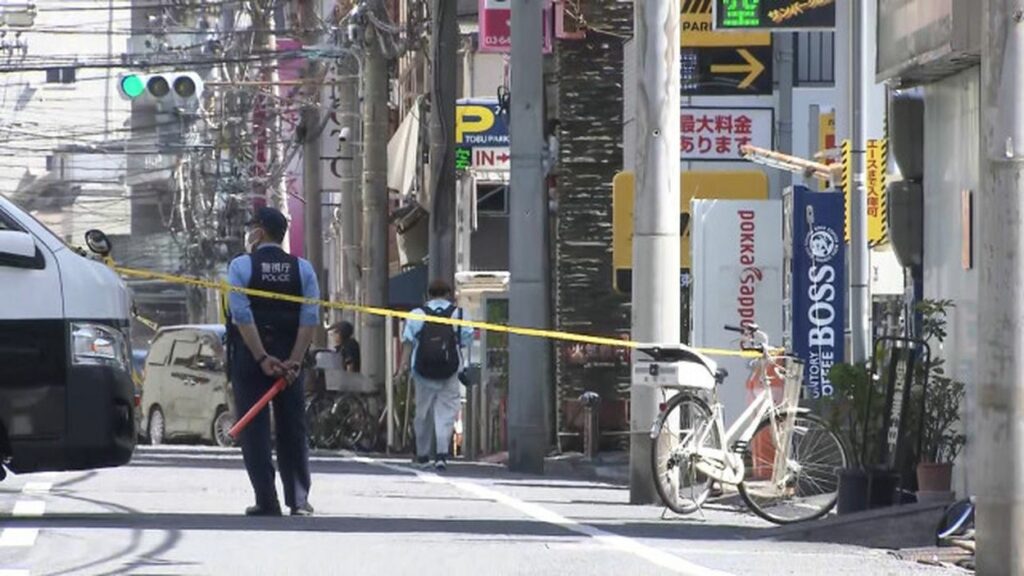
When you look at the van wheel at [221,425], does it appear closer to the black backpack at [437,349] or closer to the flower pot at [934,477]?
the black backpack at [437,349]

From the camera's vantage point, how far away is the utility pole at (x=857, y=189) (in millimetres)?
19391

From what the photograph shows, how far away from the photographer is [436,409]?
846 inches

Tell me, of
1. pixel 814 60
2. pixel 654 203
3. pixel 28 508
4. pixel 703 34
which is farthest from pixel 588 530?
pixel 814 60

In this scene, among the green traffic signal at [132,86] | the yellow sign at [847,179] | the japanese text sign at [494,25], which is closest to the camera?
the yellow sign at [847,179]

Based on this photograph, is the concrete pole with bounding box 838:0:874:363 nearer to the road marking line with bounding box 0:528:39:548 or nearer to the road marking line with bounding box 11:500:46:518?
the road marking line with bounding box 11:500:46:518

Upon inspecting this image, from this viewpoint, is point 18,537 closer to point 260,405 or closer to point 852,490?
point 260,405

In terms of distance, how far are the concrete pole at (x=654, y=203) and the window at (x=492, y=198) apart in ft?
64.9

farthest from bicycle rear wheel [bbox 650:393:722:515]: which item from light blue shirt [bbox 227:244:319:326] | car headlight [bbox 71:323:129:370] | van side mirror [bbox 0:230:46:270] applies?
van side mirror [bbox 0:230:46:270]

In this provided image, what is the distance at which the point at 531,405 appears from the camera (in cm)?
2283

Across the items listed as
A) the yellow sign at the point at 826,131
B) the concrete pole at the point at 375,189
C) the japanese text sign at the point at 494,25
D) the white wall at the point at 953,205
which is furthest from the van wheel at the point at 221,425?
the white wall at the point at 953,205

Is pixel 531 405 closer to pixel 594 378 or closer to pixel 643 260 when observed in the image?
pixel 594 378

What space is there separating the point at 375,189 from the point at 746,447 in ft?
66.9

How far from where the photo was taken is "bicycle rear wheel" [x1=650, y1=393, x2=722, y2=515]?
569 inches

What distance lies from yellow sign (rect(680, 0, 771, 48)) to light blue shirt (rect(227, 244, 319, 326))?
11.4 metres
